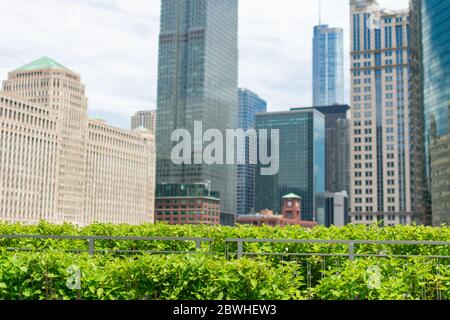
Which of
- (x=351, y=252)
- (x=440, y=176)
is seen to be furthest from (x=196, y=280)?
(x=440, y=176)

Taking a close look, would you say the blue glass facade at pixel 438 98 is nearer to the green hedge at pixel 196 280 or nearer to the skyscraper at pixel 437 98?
the skyscraper at pixel 437 98

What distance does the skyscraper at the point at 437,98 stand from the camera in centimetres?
16044

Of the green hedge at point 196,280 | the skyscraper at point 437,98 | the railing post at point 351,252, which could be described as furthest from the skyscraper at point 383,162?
the green hedge at point 196,280

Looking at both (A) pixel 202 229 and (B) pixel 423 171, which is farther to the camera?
(B) pixel 423 171

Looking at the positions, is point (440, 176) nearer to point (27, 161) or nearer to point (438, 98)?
point (438, 98)

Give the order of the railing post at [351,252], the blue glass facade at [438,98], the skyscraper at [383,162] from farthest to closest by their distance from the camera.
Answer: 1. the skyscraper at [383,162]
2. the blue glass facade at [438,98]
3. the railing post at [351,252]

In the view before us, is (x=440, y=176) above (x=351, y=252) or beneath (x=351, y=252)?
above

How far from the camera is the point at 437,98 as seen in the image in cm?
16388

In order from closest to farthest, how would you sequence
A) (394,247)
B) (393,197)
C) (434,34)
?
(394,247) < (434,34) < (393,197)
